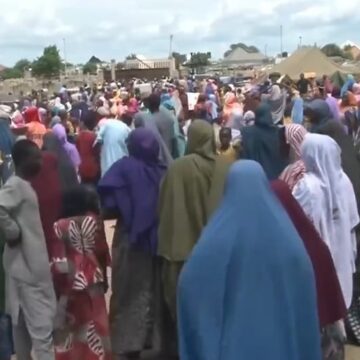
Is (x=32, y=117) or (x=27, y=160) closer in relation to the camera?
(x=27, y=160)

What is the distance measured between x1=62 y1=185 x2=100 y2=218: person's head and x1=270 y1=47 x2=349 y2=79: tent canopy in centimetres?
2422

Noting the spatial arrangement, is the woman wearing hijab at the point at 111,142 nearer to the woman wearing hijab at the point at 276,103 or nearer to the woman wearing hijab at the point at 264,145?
the woman wearing hijab at the point at 276,103

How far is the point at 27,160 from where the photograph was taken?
6.33 metres

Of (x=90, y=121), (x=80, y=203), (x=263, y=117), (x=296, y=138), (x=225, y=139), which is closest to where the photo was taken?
(x=80, y=203)

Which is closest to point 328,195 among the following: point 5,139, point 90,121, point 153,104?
point 5,139

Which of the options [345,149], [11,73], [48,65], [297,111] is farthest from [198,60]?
[345,149]

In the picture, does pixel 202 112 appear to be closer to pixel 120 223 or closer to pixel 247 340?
pixel 120 223

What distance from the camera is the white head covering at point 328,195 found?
6383mm

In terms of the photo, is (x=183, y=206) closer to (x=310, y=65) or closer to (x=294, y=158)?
(x=294, y=158)

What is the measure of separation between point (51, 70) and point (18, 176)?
92.7 m

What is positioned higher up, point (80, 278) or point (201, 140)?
point (201, 140)

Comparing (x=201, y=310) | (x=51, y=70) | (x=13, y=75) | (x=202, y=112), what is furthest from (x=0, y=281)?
(x=13, y=75)

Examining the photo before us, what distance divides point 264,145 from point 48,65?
9013cm

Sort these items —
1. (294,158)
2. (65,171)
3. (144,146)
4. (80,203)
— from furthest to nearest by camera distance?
(65,171)
(294,158)
(144,146)
(80,203)
